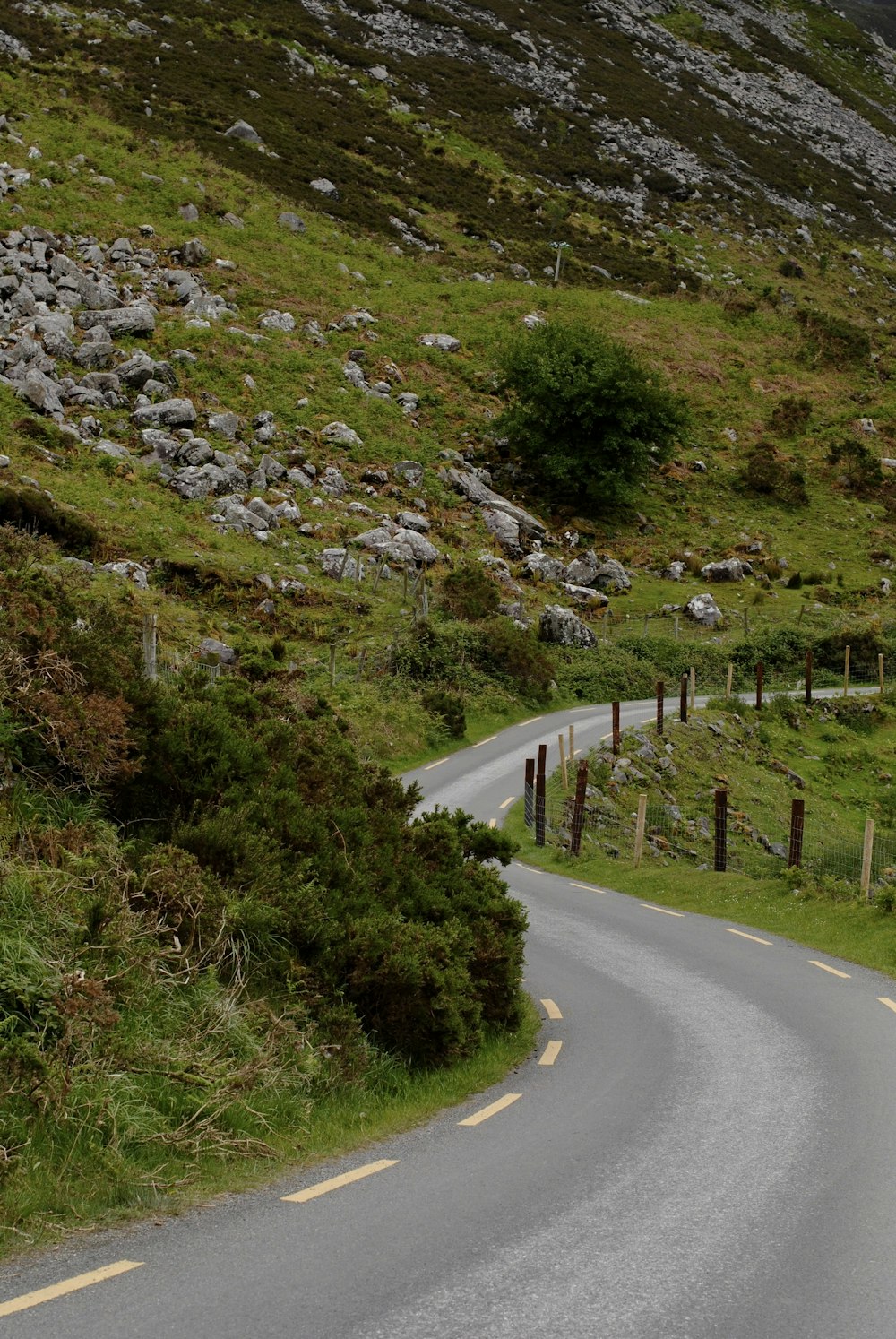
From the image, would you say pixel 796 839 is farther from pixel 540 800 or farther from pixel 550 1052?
pixel 550 1052

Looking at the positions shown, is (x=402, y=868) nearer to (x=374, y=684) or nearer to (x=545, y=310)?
(x=374, y=684)

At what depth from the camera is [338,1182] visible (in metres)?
6.91

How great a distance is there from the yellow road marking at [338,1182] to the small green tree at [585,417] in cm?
4453

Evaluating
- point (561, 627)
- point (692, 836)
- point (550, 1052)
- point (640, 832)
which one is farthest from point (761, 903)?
point (561, 627)

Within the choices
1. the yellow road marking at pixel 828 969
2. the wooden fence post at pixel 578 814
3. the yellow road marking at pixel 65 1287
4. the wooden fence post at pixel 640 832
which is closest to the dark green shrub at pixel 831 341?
the wooden fence post at pixel 578 814

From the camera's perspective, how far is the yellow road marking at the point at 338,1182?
21.6 ft

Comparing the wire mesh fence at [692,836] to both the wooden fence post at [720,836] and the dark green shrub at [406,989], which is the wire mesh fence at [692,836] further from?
the dark green shrub at [406,989]

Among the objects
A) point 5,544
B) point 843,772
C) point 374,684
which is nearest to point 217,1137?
point 5,544

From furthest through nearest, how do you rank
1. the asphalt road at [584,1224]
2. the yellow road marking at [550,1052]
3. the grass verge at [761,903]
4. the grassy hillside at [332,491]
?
the grass verge at [761,903], the yellow road marking at [550,1052], the grassy hillside at [332,491], the asphalt road at [584,1224]

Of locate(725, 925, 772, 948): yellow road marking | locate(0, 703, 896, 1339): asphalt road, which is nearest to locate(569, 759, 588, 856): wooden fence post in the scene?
locate(725, 925, 772, 948): yellow road marking

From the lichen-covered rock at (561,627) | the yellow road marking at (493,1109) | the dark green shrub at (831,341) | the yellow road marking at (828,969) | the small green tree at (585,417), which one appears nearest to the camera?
the yellow road marking at (493,1109)

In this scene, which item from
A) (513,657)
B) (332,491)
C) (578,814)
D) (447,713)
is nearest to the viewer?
(578,814)

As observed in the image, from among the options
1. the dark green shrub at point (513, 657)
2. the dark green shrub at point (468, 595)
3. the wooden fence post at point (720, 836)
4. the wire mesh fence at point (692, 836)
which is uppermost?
the wooden fence post at point (720, 836)

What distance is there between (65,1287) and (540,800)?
21.3 meters
